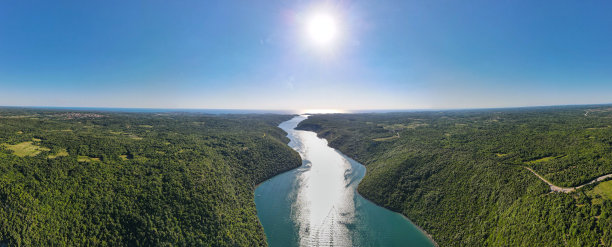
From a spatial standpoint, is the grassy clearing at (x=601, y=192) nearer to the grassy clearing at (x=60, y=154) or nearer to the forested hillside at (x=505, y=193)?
the forested hillside at (x=505, y=193)

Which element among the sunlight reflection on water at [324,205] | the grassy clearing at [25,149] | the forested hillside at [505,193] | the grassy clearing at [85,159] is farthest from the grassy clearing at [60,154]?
the forested hillside at [505,193]

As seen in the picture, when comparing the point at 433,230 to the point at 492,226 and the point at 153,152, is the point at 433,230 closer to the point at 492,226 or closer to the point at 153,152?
the point at 492,226

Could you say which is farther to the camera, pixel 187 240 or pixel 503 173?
pixel 503 173

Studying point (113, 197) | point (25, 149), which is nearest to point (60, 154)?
point (25, 149)

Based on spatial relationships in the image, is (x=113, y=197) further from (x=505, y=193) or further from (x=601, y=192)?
(x=601, y=192)

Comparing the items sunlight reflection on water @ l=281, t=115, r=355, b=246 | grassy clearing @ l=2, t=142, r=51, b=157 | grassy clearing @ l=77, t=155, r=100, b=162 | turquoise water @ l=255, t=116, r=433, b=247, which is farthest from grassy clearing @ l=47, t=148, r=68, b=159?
sunlight reflection on water @ l=281, t=115, r=355, b=246

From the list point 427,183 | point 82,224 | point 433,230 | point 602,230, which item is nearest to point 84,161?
point 82,224
